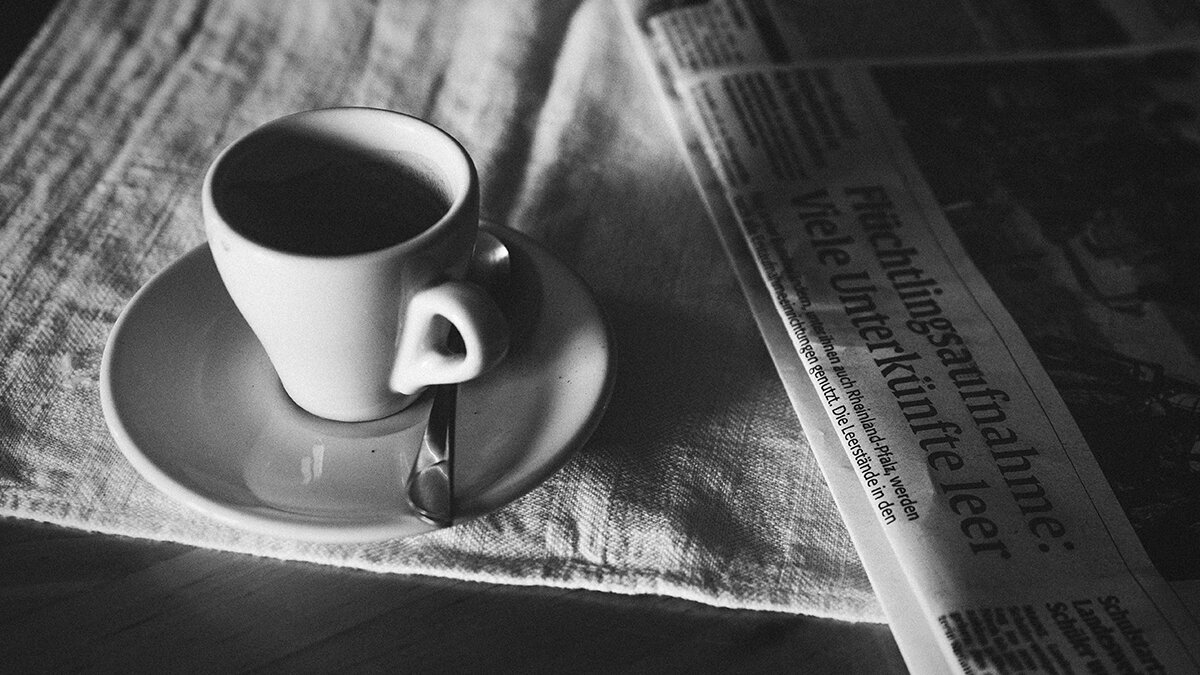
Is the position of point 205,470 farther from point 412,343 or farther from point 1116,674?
point 1116,674

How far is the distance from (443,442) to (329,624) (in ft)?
0.25

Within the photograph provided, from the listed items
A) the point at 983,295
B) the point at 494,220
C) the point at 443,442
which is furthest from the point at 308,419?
the point at 983,295

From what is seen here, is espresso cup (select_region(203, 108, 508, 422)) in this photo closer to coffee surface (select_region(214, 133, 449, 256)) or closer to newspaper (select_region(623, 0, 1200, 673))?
coffee surface (select_region(214, 133, 449, 256))

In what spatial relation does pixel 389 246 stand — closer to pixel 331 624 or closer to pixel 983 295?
pixel 331 624

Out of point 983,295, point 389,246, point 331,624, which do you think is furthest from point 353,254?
point 983,295

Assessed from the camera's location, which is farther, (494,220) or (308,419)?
(494,220)

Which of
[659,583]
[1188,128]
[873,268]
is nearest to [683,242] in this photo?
[873,268]

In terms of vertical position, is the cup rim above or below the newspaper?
above

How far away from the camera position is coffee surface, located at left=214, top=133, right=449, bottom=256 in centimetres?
36

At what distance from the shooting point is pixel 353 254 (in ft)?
1.13

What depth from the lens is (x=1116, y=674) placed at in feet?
1.02

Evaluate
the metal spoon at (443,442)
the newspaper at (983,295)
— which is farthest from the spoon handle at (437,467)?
the newspaper at (983,295)

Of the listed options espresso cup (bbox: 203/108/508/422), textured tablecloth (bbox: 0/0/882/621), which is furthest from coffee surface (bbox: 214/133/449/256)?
textured tablecloth (bbox: 0/0/882/621)

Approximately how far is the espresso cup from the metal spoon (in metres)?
0.02
